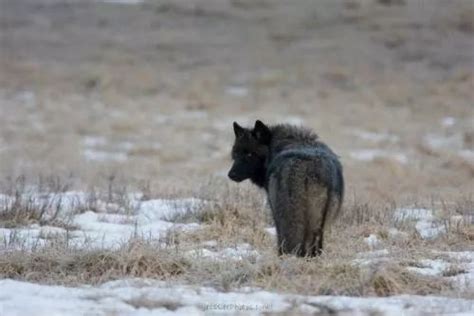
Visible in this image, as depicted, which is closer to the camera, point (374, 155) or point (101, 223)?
point (101, 223)

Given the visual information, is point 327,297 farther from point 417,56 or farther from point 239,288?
point 417,56

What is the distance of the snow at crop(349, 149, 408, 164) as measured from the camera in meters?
20.9

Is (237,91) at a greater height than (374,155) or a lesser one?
greater

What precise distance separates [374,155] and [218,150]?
3.26 metres

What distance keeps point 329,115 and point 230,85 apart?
4.38 metres

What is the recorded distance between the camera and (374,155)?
21375 millimetres

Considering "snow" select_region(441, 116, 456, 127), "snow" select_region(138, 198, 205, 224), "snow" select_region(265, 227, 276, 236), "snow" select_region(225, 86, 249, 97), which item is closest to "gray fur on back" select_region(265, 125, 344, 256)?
"snow" select_region(265, 227, 276, 236)

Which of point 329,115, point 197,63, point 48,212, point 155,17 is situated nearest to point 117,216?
point 48,212

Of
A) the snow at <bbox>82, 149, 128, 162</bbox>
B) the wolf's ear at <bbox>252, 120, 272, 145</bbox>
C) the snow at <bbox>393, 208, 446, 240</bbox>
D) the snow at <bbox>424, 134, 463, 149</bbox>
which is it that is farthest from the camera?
the snow at <bbox>424, 134, 463, 149</bbox>

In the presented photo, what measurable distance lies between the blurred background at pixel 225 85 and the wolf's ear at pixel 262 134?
456 centimetres

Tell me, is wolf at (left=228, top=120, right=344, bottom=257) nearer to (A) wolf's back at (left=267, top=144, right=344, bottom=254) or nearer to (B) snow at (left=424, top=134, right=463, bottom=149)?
(A) wolf's back at (left=267, top=144, right=344, bottom=254)

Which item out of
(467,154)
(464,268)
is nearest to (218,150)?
(467,154)

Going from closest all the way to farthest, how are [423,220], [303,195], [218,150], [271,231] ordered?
[303,195], [271,231], [423,220], [218,150]

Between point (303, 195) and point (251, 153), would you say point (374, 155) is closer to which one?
Result: point (251, 153)
